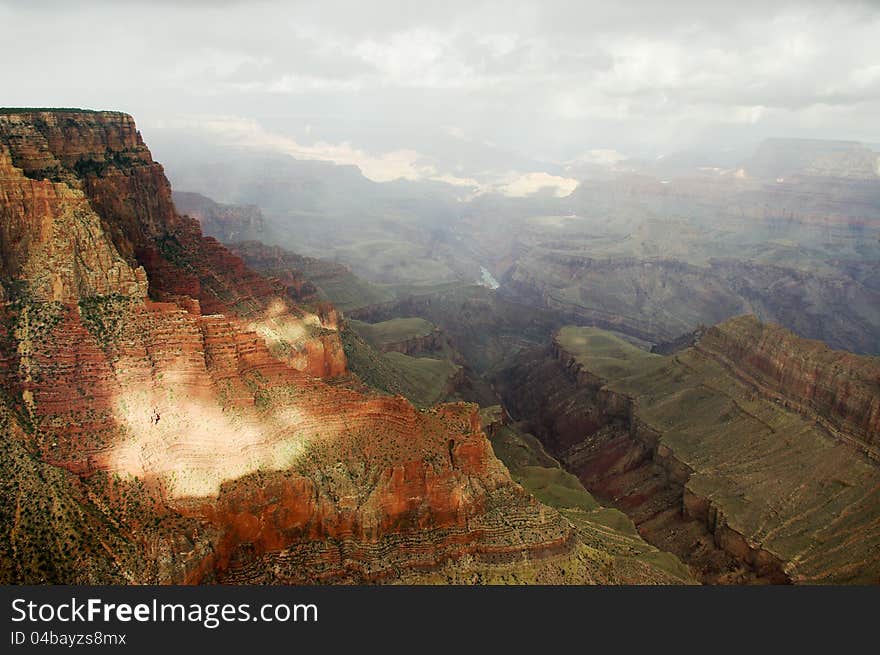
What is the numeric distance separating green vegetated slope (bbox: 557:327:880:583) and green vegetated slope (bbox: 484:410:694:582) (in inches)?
416

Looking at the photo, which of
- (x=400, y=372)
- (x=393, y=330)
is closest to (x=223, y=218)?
(x=393, y=330)

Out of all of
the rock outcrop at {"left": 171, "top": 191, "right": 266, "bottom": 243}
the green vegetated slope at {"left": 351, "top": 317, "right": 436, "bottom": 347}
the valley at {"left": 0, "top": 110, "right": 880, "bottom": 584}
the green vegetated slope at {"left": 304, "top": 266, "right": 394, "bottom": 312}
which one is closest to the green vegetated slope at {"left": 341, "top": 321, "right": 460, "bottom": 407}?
the valley at {"left": 0, "top": 110, "right": 880, "bottom": 584}

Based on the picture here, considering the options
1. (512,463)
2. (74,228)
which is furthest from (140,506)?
(512,463)

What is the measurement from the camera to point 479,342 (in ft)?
428

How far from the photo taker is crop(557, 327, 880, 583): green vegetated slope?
49.8 meters

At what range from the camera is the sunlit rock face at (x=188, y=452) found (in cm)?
3070

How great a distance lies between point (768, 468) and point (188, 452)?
48870 mm

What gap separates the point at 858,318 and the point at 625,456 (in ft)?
322

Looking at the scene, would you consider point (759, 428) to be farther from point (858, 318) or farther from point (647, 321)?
point (858, 318)

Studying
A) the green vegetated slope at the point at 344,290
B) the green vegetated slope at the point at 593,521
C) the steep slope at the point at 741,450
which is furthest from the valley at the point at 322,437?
the green vegetated slope at the point at 344,290

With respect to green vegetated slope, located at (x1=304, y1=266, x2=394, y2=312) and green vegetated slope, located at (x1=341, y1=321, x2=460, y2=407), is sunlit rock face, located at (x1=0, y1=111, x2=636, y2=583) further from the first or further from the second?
green vegetated slope, located at (x1=304, y1=266, x2=394, y2=312)

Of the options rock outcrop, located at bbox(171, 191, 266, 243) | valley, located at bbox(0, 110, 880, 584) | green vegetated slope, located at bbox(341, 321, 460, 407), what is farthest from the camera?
rock outcrop, located at bbox(171, 191, 266, 243)

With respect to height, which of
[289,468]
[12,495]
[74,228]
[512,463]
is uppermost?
[74,228]

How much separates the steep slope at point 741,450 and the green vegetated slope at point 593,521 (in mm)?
8167
